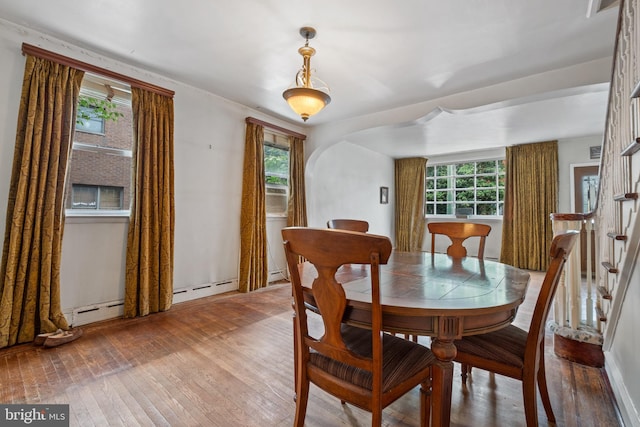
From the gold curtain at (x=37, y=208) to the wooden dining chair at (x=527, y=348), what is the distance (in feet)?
9.82

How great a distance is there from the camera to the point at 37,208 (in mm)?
2234

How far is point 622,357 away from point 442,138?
14.1 feet

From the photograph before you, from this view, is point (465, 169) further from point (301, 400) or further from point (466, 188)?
point (301, 400)

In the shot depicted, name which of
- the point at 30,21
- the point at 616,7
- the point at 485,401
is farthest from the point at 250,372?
the point at 616,7

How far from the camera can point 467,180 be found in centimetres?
660

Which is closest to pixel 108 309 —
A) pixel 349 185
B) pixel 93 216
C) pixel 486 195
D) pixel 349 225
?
pixel 93 216

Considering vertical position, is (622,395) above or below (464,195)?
below

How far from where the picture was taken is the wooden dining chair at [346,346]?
3.16ft

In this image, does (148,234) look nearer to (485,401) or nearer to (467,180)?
(485,401)

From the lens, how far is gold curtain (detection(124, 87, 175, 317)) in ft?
9.14

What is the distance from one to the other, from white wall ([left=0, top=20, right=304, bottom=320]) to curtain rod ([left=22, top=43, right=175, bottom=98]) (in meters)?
0.10

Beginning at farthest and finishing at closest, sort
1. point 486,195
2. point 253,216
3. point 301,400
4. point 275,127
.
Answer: point 486,195
point 275,127
point 253,216
point 301,400

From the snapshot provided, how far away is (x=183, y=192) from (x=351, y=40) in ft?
7.75

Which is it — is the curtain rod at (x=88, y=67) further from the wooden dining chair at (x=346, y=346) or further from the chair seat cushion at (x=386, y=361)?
the chair seat cushion at (x=386, y=361)
